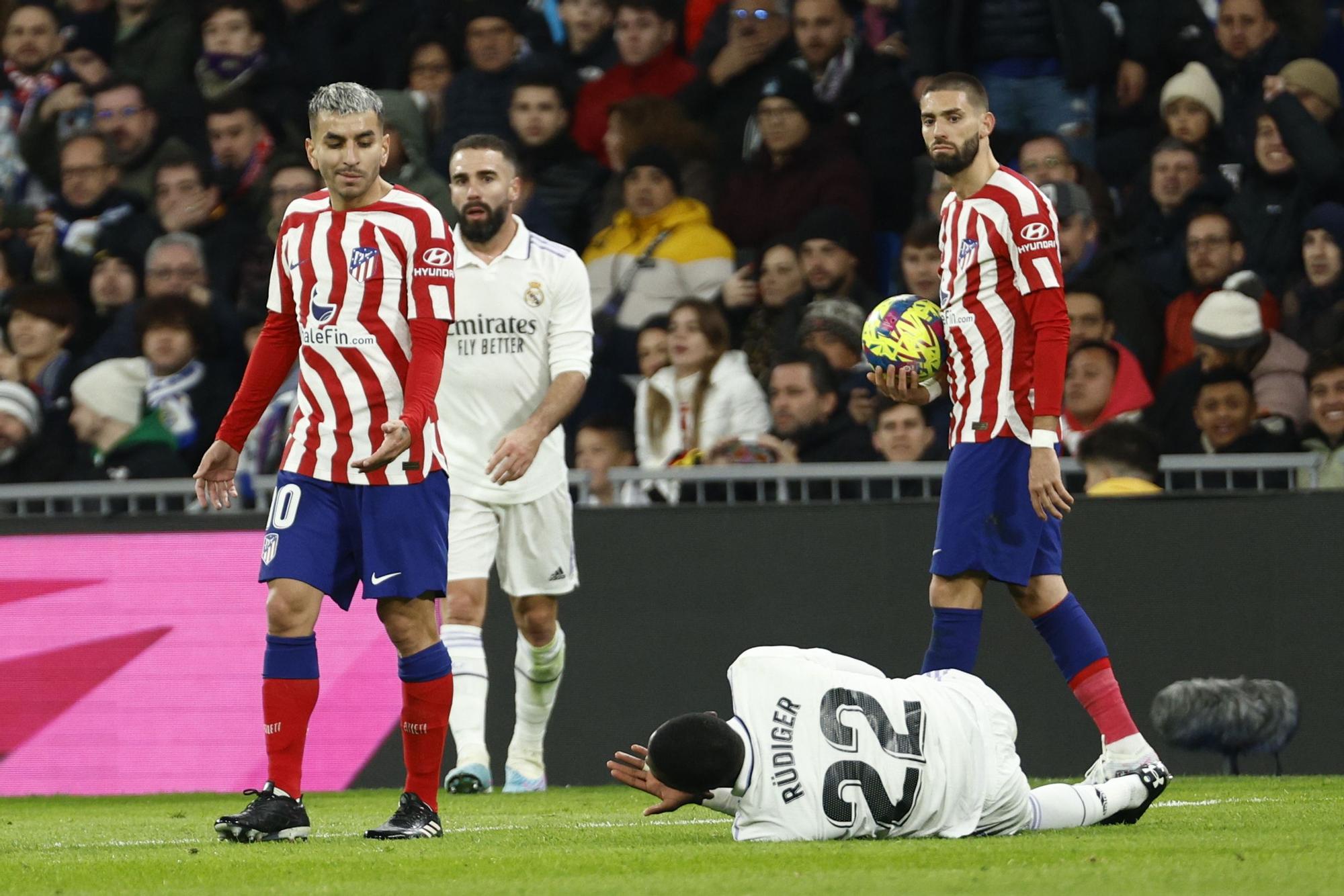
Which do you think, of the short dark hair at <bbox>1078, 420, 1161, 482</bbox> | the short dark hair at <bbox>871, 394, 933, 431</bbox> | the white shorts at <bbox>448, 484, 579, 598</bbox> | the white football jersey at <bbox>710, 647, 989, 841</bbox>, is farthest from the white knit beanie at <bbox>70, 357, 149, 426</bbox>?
the white football jersey at <bbox>710, 647, 989, 841</bbox>

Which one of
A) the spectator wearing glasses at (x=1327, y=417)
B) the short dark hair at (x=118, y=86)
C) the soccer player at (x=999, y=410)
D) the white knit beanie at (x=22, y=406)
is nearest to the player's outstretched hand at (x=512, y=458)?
the soccer player at (x=999, y=410)

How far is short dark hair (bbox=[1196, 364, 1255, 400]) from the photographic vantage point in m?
9.82

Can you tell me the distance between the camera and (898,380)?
694 centimetres

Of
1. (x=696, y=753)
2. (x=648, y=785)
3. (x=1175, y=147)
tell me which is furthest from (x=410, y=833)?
(x=1175, y=147)

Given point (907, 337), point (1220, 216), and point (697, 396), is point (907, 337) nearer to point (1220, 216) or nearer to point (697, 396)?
point (697, 396)

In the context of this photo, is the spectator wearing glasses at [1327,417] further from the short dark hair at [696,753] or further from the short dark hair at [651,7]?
the short dark hair at [651,7]

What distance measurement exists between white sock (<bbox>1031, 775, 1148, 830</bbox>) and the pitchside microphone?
2531 millimetres

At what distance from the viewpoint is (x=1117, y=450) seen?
9227mm

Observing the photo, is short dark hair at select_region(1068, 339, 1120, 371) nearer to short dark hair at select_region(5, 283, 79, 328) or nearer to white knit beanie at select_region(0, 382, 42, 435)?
white knit beanie at select_region(0, 382, 42, 435)

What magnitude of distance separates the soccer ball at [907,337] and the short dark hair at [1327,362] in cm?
309

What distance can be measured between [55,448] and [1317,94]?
7.13m

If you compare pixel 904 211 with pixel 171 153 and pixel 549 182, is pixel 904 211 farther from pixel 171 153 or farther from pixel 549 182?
pixel 171 153

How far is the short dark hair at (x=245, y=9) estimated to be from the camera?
558 inches

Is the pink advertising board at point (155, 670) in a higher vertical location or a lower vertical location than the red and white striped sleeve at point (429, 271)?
lower
